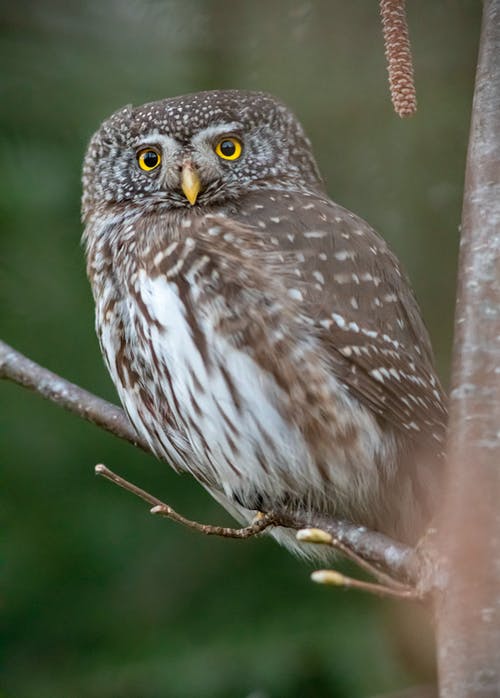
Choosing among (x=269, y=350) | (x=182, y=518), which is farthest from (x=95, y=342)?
(x=182, y=518)

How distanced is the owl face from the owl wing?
19 centimetres

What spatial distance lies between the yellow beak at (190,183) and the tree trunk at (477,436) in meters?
1.40

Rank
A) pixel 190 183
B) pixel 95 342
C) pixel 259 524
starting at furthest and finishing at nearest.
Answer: pixel 95 342, pixel 190 183, pixel 259 524

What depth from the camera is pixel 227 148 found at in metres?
3.94

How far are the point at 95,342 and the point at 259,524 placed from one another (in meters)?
1.59

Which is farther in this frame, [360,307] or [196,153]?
[196,153]

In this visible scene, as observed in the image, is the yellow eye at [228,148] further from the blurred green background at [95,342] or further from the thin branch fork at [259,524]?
the thin branch fork at [259,524]

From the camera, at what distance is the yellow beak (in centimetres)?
364

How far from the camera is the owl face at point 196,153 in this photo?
378 cm

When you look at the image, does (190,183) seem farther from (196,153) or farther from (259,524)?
(259,524)

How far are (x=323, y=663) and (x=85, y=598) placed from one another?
87 centimetres

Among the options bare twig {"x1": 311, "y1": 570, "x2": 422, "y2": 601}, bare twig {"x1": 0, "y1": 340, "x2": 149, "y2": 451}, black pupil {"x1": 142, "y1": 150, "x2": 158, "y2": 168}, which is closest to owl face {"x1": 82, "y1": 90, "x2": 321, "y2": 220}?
black pupil {"x1": 142, "y1": 150, "x2": 158, "y2": 168}

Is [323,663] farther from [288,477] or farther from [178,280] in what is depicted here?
[178,280]

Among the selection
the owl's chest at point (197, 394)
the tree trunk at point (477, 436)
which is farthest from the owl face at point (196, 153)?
the tree trunk at point (477, 436)
